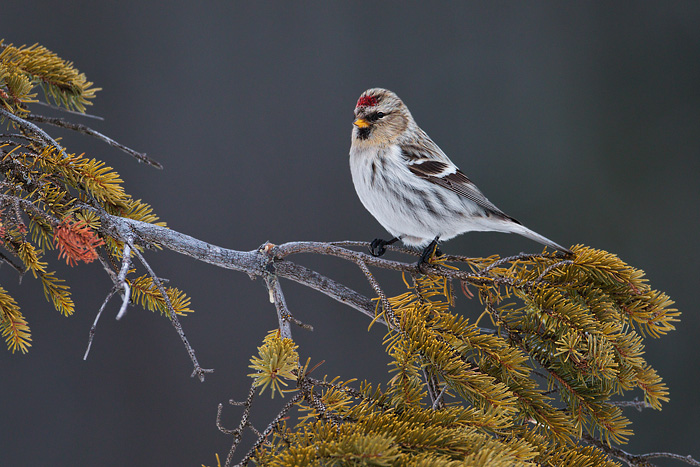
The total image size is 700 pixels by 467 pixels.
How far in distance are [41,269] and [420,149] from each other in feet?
2.91

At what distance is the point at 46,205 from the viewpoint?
0.83 meters

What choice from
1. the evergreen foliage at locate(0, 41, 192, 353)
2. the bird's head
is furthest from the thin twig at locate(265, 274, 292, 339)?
the bird's head

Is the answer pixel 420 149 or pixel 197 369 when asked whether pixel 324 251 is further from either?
pixel 420 149

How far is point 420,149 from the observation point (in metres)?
1.39

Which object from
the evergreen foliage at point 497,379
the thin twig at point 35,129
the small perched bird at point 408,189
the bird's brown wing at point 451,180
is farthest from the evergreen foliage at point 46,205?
the bird's brown wing at point 451,180

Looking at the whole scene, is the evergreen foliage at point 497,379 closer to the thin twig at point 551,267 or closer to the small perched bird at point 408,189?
the thin twig at point 551,267

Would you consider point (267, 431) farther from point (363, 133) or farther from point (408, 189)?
point (363, 133)

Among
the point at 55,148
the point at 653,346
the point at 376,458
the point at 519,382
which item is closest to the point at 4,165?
the point at 55,148

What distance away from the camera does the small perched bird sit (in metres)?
1.25

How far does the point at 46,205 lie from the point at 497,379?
710mm

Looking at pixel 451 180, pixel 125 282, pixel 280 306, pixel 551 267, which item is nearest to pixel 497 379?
pixel 551 267

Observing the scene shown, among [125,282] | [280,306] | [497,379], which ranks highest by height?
[125,282]

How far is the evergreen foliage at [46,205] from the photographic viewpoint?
2.49 feet

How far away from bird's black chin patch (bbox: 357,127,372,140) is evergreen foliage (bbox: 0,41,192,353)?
0.57 metres
